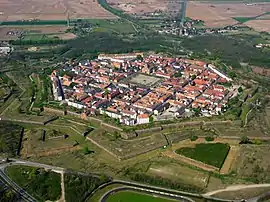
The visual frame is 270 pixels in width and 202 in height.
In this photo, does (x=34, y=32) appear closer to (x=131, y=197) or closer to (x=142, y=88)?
(x=142, y=88)

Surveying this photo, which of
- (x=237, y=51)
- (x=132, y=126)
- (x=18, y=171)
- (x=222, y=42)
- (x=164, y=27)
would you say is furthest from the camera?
(x=164, y=27)

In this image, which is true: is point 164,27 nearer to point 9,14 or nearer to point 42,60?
point 42,60

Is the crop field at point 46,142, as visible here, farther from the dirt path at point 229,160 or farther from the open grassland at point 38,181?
the dirt path at point 229,160

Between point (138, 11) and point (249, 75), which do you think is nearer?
point (249, 75)

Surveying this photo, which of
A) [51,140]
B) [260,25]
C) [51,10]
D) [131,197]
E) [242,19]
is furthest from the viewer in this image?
[51,10]

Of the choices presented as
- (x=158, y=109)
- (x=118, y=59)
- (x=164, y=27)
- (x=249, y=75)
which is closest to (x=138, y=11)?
(x=164, y=27)

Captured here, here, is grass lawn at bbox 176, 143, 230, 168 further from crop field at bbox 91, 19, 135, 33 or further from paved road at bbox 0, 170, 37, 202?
crop field at bbox 91, 19, 135, 33

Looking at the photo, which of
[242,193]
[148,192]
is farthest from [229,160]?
[148,192]
